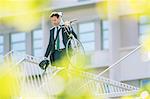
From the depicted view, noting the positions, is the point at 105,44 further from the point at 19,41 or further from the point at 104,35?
the point at 19,41

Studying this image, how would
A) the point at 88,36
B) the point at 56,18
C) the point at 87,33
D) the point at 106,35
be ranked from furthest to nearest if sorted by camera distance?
the point at 87,33
the point at 88,36
the point at 106,35
the point at 56,18

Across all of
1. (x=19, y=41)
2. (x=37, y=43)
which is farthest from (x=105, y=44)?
(x=19, y=41)

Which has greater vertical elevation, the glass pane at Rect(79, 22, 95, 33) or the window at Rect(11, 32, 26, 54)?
the glass pane at Rect(79, 22, 95, 33)

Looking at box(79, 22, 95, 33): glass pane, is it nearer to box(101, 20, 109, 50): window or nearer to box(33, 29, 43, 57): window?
box(101, 20, 109, 50): window

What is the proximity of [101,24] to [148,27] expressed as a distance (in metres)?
16.0

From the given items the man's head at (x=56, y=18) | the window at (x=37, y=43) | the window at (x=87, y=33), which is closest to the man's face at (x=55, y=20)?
the man's head at (x=56, y=18)

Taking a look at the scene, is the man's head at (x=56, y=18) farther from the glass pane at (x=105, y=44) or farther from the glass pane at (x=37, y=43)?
the glass pane at (x=37, y=43)

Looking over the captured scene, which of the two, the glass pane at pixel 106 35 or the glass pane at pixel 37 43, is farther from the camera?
the glass pane at pixel 37 43

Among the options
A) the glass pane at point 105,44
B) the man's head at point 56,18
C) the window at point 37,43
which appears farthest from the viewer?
the window at point 37,43

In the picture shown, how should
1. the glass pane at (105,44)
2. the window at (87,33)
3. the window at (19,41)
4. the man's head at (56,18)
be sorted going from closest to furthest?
the man's head at (56,18) → the glass pane at (105,44) → the window at (87,33) → the window at (19,41)

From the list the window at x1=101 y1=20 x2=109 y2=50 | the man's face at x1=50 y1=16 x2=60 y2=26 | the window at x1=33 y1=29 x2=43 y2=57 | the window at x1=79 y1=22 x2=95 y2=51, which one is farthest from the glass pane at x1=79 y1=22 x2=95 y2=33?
the man's face at x1=50 y1=16 x2=60 y2=26

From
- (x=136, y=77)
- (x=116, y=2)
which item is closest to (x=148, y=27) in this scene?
(x=116, y=2)

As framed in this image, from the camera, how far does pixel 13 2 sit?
163 centimetres

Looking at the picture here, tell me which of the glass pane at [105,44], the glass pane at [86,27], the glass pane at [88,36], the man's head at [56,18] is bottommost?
the glass pane at [105,44]
